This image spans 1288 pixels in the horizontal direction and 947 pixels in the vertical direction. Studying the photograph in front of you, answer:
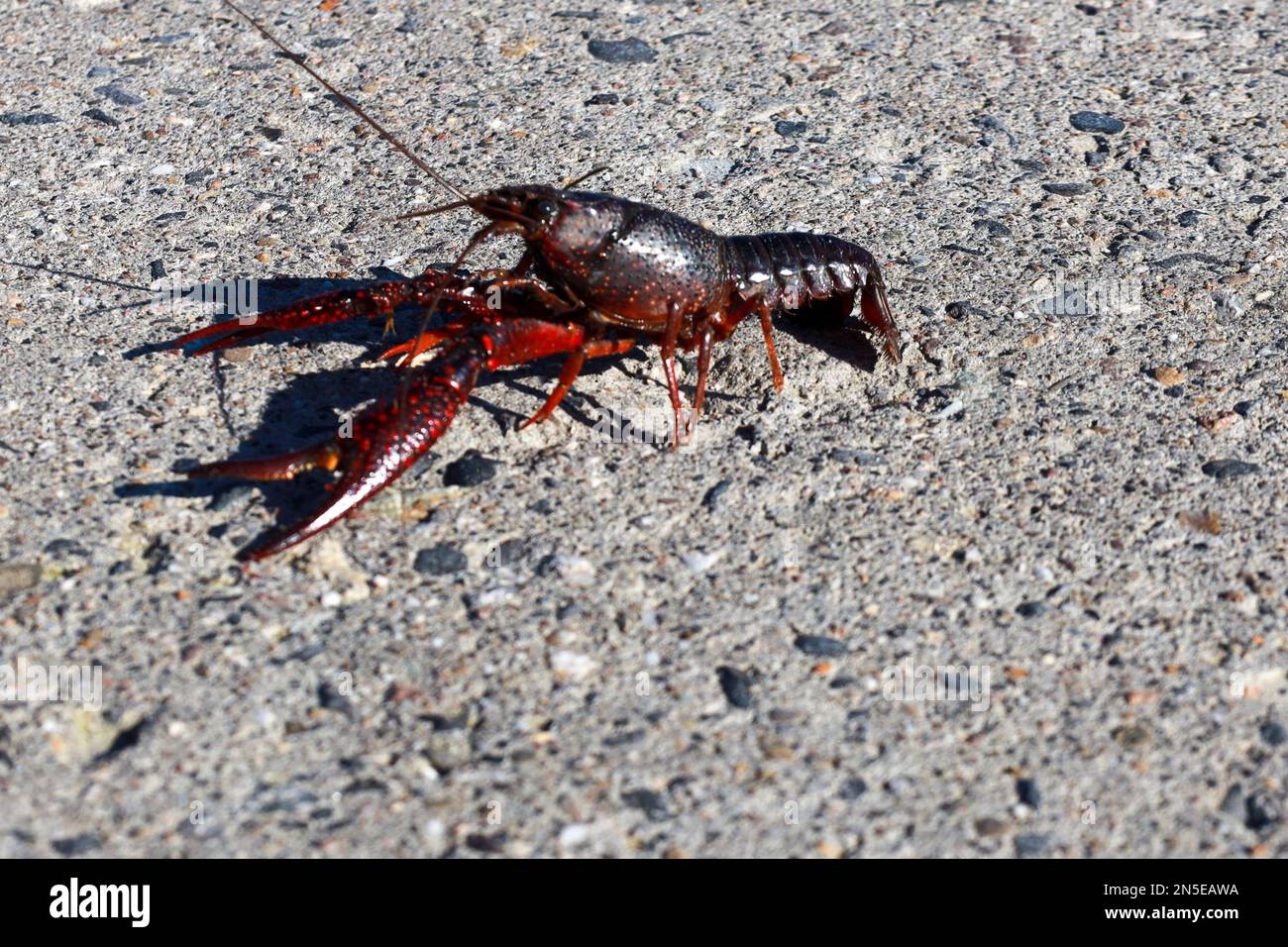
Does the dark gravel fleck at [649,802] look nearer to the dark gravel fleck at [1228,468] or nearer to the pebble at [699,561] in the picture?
the pebble at [699,561]

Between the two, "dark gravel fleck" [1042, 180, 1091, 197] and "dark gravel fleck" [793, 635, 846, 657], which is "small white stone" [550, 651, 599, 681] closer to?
"dark gravel fleck" [793, 635, 846, 657]

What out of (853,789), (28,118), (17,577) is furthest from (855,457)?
(28,118)

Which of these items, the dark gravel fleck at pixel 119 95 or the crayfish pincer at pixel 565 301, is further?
the dark gravel fleck at pixel 119 95

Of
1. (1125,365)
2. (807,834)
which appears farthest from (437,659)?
(1125,365)

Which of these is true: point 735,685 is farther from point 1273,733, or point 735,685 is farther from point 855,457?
point 1273,733

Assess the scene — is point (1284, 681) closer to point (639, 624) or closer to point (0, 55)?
point (639, 624)

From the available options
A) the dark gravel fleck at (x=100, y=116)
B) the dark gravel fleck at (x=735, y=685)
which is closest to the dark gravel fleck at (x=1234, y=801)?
the dark gravel fleck at (x=735, y=685)

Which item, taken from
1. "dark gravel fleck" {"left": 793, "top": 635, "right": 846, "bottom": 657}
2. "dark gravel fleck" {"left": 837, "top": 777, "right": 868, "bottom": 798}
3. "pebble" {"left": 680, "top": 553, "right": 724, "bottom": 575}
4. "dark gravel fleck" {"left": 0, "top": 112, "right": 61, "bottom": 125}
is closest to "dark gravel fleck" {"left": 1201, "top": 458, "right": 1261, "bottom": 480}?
"dark gravel fleck" {"left": 793, "top": 635, "right": 846, "bottom": 657}
